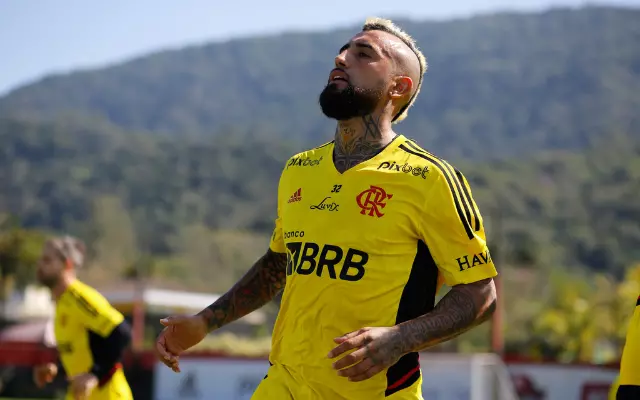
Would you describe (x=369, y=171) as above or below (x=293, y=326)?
above

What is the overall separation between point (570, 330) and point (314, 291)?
145 feet

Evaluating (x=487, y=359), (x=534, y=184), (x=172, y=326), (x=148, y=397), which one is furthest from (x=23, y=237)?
(x=534, y=184)

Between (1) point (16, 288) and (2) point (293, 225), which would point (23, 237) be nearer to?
(1) point (16, 288)

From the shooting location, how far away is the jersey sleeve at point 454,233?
176 inches

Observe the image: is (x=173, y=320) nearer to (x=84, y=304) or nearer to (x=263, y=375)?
(x=84, y=304)

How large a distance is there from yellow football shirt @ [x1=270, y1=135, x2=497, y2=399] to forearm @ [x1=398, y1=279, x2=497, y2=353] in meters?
0.06

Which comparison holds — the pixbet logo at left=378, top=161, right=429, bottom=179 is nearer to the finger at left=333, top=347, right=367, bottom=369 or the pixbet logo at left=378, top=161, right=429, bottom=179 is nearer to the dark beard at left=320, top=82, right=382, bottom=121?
the dark beard at left=320, top=82, right=382, bottom=121

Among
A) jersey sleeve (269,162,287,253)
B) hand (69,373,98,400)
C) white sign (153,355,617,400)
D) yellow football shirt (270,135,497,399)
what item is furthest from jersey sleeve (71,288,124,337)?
white sign (153,355,617,400)

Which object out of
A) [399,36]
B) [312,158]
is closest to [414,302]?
[312,158]

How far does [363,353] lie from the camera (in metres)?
4.05

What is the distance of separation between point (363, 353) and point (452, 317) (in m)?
0.53

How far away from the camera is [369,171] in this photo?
470 centimetres

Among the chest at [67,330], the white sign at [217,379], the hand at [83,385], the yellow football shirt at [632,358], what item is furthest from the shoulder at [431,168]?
the white sign at [217,379]

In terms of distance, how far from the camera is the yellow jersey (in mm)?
8703
